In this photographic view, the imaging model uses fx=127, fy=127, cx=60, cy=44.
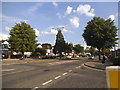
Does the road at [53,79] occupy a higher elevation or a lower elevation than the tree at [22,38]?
lower

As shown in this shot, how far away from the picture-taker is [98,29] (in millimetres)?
32188

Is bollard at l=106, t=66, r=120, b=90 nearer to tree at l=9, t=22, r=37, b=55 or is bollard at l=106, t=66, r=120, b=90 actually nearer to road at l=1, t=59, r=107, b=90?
road at l=1, t=59, r=107, b=90

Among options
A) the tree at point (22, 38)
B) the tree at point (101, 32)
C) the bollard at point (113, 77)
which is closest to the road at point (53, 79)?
the bollard at point (113, 77)

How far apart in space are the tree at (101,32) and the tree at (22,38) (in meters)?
23.8

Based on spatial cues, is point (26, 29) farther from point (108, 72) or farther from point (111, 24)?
point (108, 72)

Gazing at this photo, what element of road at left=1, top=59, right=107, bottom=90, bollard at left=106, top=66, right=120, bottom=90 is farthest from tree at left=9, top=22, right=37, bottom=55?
bollard at left=106, top=66, right=120, bottom=90

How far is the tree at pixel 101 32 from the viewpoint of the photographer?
105 feet

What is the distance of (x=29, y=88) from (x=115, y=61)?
42.7 ft

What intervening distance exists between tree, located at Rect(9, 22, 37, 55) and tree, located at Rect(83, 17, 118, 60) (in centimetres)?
2381

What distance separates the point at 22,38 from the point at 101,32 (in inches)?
1179

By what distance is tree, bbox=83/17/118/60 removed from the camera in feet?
105

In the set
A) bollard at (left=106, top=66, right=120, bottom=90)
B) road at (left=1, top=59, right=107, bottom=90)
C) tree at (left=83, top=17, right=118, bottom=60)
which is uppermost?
tree at (left=83, top=17, right=118, bottom=60)

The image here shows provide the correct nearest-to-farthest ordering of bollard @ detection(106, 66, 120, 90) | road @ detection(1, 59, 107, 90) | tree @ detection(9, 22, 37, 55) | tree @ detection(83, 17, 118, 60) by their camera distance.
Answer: bollard @ detection(106, 66, 120, 90) < road @ detection(1, 59, 107, 90) < tree @ detection(83, 17, 118, 60) < tree @ detection(9, 22, 37, 55)

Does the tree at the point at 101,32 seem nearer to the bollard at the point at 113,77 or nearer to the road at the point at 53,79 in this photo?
the road at the point at 53,79
